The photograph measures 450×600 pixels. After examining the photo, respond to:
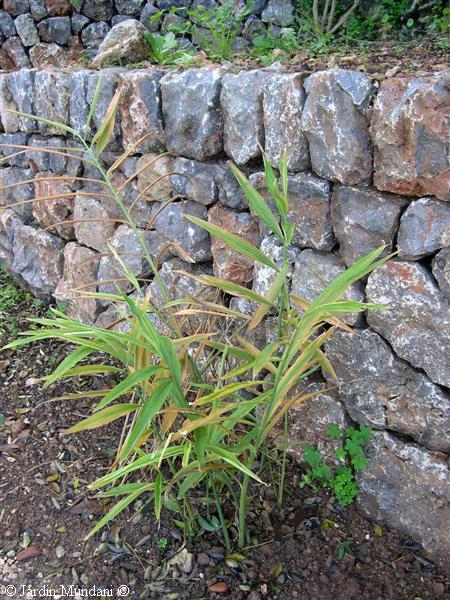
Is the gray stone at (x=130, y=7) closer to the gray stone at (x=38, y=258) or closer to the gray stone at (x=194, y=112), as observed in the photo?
the gray stone at (x=38, y=258)

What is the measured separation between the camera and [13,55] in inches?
209

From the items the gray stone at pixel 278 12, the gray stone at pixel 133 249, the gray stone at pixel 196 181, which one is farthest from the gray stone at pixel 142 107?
the gray stone at pixel 278 12

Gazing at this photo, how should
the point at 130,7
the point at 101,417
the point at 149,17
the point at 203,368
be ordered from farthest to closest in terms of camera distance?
the point at 130,7 < the point at 149,17 < the point at 203,368 < the point at 101,417

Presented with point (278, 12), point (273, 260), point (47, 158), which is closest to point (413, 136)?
point (273, 260)

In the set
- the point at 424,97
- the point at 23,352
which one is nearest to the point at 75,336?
the point at 424,97

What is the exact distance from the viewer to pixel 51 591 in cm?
190

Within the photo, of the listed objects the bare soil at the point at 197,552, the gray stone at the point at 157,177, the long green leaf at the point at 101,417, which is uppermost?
the gray stone at the point at 157,177

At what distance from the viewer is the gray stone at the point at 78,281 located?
10.2ft

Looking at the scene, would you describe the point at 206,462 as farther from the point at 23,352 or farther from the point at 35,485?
the point at 23,352

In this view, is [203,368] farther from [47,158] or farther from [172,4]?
[172,4]

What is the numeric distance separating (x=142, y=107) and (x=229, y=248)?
0.70 meters

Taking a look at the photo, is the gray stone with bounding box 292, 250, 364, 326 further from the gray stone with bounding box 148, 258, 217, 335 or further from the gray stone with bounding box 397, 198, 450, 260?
the gray stone with bounding box 148, 258, 217, 335

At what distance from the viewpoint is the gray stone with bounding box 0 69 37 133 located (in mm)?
3199

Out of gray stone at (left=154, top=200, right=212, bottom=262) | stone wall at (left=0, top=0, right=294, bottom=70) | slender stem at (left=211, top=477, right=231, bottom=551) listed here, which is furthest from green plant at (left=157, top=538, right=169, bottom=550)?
stone wall at (left=0, top=0, right=294, bottom=70)
